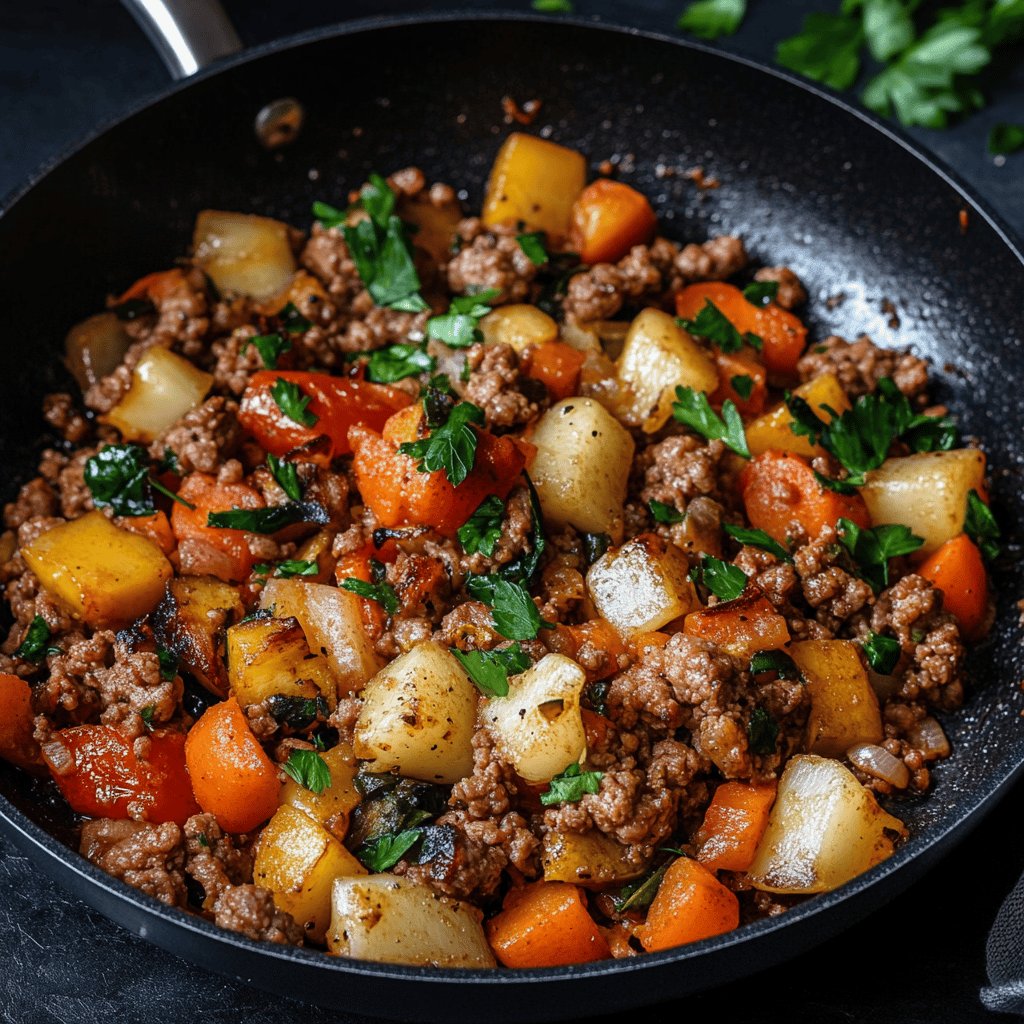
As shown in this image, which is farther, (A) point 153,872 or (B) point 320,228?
(B) point 320,228

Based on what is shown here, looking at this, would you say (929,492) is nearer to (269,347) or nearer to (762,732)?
(762,732)

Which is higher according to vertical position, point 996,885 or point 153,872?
point 153,872

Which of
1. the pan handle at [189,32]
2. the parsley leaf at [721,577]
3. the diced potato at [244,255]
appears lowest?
the parsley leaf at [721,577]

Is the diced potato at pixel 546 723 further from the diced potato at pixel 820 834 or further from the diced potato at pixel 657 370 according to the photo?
the diced potato at pixel 657 370


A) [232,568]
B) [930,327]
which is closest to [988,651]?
[930,327]

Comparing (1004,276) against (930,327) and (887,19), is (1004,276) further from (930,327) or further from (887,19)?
(887,19)

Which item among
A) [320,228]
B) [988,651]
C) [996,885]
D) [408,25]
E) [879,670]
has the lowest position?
[996,885]

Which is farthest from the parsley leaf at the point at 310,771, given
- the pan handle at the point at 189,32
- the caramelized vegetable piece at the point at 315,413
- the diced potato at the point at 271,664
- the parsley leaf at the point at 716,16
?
the parsley leaf at the point at 716,16
